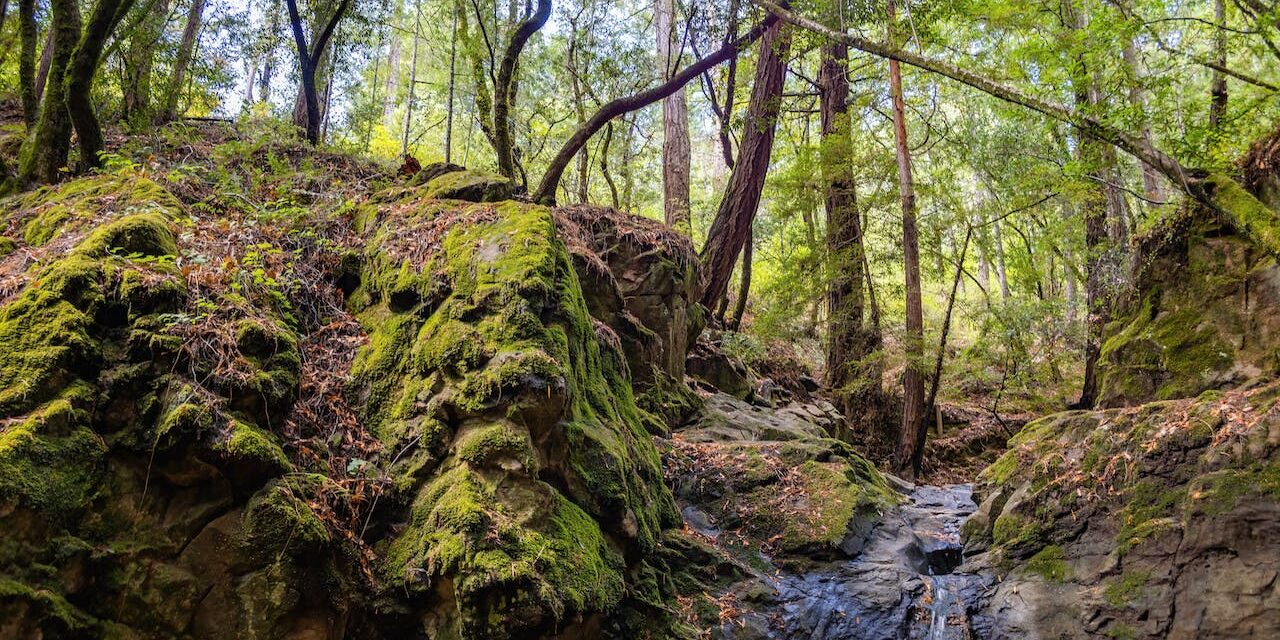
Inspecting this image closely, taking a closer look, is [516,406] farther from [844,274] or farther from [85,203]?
[844,274]

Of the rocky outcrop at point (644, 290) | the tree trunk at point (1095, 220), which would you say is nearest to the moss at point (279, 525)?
the rocky outcrop at point (644, 290)

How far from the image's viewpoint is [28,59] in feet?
21.9

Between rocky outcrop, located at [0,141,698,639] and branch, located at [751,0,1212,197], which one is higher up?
branch, located at [751,0,1212,197]

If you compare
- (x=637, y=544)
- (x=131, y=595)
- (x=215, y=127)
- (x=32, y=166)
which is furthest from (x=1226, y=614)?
(x=215, y=127)

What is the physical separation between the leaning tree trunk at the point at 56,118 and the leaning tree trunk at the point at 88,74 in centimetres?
15

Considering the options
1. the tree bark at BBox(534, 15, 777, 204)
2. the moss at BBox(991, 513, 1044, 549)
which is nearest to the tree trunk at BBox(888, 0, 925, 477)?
the tree bark at BBox(534, 15, 777, 204)

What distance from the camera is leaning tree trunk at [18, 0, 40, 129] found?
21.4ft

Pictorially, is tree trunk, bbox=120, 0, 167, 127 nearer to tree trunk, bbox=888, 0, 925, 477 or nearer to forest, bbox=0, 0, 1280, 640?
forest, bbox=0, 0, 1280, 640

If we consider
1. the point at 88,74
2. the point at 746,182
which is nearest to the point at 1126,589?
the point at 746,182

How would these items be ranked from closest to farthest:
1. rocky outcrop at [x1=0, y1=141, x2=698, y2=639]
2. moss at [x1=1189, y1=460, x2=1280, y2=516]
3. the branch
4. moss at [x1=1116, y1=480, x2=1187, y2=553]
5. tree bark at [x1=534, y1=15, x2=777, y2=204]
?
rocky outcrop at [x1=0, y1=141, x2=698, y2=639] → moss at [x1=1189, y1=460, x2=1280, y2=516] → moss at [x1=1116, y1=480, x2=1187, y2=553] → the branch → tree bark at [x1=534, y1=15, x2=777, y2=204]

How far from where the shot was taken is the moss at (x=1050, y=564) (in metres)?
4.86

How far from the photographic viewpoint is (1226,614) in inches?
157

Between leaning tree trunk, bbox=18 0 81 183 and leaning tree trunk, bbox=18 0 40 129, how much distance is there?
1.65ft

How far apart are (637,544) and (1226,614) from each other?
369 cm
